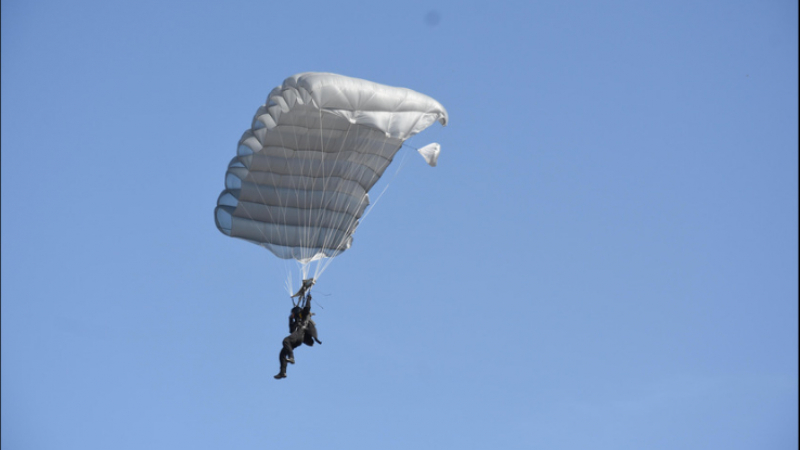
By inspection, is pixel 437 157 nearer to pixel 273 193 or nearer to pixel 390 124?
pixel 390 124

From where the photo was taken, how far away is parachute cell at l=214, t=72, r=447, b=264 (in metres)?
23.0

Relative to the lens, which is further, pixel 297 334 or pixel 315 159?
pixel 315 159

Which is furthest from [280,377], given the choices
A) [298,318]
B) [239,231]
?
[239,231]

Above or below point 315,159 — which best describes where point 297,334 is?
below

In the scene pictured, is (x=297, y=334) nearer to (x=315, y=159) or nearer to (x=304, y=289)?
(x=304, y=289)

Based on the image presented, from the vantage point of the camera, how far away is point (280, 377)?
23750mm

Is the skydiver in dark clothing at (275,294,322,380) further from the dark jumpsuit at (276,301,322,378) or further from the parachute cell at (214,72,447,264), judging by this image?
the parachute cell at (214,72,447,264)

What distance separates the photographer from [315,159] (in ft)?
82.0

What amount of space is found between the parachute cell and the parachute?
0.8 inches

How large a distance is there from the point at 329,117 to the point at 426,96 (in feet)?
6.20

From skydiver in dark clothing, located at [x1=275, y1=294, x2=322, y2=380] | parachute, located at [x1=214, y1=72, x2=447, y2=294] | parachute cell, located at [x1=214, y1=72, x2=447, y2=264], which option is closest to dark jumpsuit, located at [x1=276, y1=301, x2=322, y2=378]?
→ skydiver in dark clothing, located at [x1=275, y1=294, x2=322, y2=380]

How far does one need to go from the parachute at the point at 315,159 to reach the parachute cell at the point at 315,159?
0.02m

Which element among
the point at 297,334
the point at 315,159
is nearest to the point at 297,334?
the point at 297,334

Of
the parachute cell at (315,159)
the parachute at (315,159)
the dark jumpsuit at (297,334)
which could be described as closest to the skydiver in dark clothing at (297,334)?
the dark jumpsuit at (297,334)
